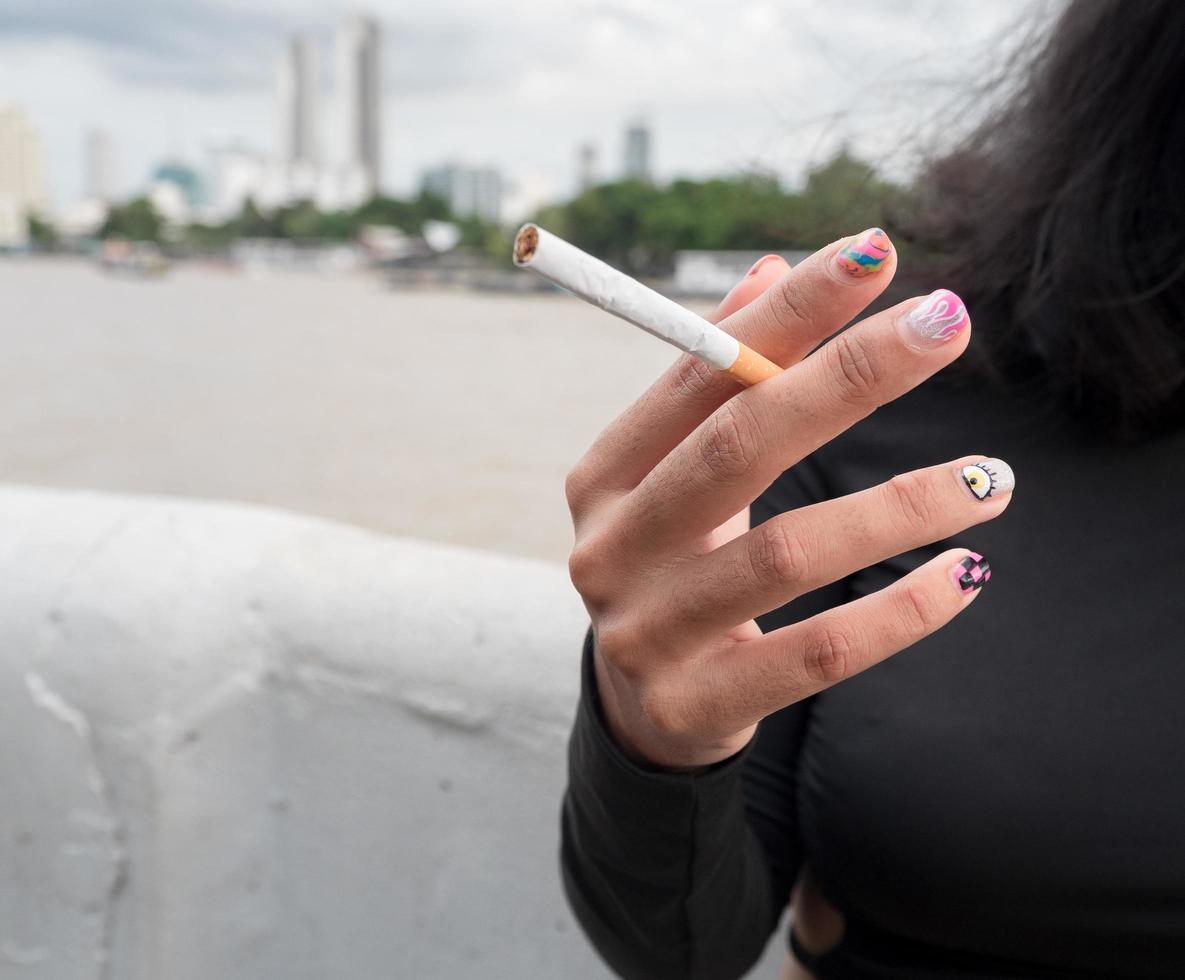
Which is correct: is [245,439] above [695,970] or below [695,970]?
below

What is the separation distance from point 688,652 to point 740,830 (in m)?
0.34

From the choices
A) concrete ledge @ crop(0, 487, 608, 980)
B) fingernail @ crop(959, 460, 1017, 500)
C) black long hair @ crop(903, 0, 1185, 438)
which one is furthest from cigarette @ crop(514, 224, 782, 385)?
concrete ledge @ crop(0, 487, 608, 980)

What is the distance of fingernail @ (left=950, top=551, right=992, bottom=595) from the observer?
62 cm

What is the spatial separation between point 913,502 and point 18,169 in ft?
359

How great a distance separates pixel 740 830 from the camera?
93 centimetres

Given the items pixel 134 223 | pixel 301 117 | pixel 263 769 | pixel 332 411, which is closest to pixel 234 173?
pixel 301 117

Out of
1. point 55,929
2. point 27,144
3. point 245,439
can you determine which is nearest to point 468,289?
point 245,439

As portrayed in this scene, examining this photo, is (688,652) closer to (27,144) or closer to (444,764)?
(444,764)

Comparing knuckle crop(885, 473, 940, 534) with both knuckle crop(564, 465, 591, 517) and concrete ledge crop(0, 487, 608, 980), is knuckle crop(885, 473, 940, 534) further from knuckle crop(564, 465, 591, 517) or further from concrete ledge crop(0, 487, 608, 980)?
concrete ledge crop(0, 487, 608, 980)

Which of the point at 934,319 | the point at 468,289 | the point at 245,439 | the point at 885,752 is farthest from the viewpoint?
the point at 468,289

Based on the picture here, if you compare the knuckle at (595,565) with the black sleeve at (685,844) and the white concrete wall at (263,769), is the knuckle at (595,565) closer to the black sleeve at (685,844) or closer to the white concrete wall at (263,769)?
the black sleeve at (685,844)

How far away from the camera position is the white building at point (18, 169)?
8854cm

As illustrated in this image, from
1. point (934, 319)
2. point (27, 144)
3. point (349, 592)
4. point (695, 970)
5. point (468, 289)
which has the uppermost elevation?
point (934, 319)

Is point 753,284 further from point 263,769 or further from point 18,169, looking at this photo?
point 18,169
